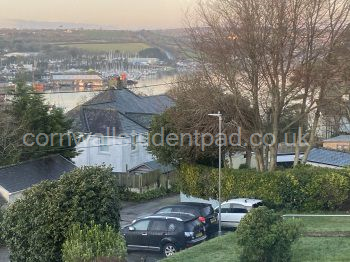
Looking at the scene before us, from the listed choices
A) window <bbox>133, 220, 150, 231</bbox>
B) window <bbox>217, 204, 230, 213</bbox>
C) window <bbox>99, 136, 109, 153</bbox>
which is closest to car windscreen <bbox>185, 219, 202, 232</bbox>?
window <bbox>133, 220, 150, 231</bbox>

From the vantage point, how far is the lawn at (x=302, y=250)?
1555 centimetres

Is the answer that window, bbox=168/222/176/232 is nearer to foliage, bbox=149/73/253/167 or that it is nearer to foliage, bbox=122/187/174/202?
foliage, bbox=149/73/253/167

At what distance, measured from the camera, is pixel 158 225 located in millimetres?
20109

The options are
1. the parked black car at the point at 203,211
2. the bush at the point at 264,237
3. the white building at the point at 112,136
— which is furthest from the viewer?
A: the white building at the point at 112,136

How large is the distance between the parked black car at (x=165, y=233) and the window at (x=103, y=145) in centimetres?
2155

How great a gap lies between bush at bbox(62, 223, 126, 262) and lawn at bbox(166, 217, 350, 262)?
157 inches

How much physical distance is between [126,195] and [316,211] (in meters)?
13.4

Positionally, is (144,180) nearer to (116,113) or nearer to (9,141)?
(116,113)

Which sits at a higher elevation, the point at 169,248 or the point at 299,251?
the point at 299,251

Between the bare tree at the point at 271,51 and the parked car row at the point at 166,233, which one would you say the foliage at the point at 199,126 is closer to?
the bare tree at the point at 271,51

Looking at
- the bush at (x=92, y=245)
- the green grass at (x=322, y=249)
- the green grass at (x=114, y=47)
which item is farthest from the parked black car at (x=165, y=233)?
the green grass at (x=114, y=47)

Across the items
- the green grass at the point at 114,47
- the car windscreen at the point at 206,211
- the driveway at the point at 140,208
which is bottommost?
the driveway at the point at 140,208

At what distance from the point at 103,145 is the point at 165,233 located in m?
22.8

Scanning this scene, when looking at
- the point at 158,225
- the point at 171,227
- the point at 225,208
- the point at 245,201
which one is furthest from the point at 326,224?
the point at 158,225
